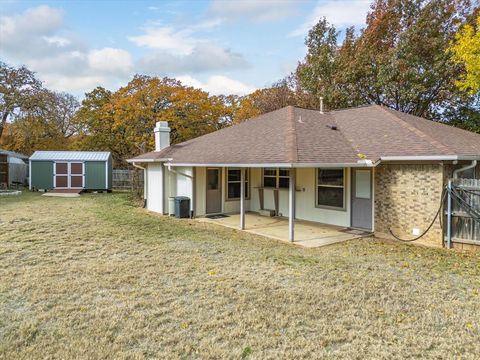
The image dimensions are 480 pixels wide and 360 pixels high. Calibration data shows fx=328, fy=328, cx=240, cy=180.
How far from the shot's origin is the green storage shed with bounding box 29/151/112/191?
21328 millimetres

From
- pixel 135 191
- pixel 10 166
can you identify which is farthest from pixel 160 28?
pixel 10 166

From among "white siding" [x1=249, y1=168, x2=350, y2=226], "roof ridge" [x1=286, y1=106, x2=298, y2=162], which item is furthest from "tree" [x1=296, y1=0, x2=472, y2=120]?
"white siding" [x1=249, y1=168, x2=350, y2=226]

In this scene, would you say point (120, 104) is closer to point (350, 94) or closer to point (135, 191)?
point (135, 191)

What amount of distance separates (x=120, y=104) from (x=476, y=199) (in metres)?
22.8

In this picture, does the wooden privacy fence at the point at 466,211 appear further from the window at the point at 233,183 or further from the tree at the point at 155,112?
the tree at the point at 155,112

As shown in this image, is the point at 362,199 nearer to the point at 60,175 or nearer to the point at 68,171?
the point at 68,171

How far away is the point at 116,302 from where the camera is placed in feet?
14.4

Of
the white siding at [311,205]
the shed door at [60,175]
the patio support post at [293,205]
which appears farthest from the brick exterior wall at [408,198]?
the shed door at [60,175]

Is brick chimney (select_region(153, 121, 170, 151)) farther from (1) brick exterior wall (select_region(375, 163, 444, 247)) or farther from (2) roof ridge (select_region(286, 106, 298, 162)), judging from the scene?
(1) brick exterior wall (select_region(375, 163, 444, 247))

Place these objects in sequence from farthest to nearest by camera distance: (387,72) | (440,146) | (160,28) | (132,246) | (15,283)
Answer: (387,72) < (160,28) < (440,146) < (132,246) < (15,283)

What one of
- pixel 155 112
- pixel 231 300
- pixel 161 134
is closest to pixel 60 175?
pixel 155 112

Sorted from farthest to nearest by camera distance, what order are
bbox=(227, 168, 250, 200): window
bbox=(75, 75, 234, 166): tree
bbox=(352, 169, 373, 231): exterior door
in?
1. bbox=(75, 75, 234, 166): tree
2. bbox=(227, 168, 250, 200): window
3. bbox=(352, 169, 373, 231): exterior door

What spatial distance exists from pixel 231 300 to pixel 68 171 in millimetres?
20462

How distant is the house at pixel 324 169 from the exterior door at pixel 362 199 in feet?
Answer: 0.10
